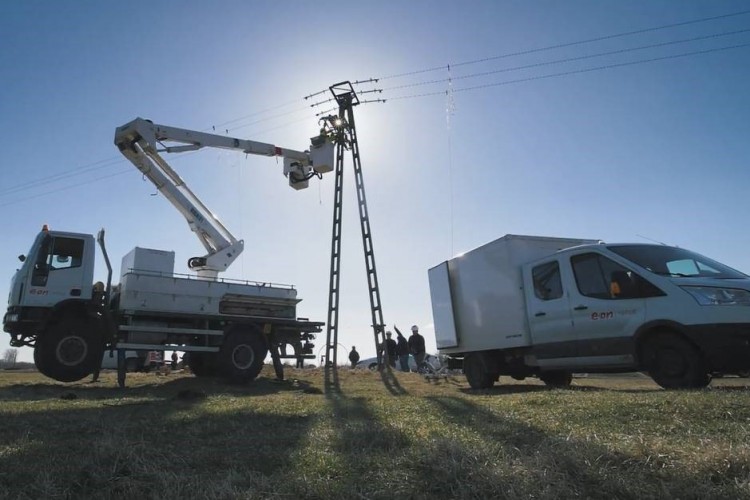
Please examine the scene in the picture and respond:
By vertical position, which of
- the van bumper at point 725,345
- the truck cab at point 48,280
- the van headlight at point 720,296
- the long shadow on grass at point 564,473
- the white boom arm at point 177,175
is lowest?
the long shadow on grass at point 564,473

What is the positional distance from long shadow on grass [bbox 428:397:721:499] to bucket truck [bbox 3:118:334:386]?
10600 millimetres

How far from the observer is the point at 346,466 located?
296cm

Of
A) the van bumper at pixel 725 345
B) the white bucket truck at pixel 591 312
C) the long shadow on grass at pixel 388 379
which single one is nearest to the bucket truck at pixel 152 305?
the long shadow on grass at pixel 388 379

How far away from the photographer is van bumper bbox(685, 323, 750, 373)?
6520 millimetres

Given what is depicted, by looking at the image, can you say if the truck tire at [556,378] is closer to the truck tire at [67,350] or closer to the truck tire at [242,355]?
the truck tire at [242,355]

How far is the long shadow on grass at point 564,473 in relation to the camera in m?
2.36

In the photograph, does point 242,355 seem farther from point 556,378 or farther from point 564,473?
point 564,473

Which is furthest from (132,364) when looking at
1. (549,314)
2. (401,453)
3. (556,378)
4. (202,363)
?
(401,453)

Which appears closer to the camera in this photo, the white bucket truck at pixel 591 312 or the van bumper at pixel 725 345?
the van bumper at pixel 725 345

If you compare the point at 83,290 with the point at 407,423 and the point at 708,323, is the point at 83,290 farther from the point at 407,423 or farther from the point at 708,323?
the point at 708,323

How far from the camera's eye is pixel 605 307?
27.0 ft

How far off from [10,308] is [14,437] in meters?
9.08

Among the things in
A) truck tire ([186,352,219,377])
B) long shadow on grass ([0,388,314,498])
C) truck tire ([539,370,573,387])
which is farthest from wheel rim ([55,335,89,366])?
truck tire ([539,370,573,387])

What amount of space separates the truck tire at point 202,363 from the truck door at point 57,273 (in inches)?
137
